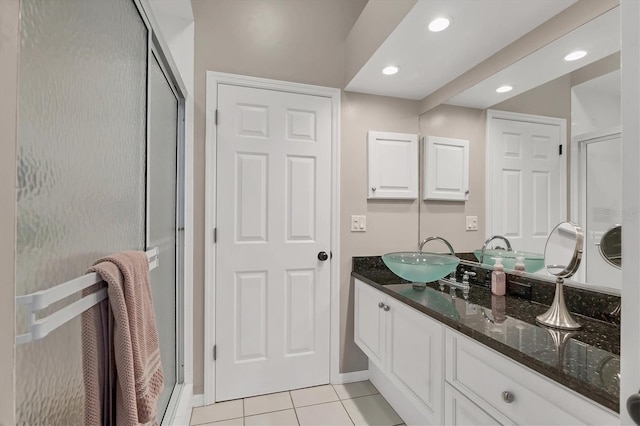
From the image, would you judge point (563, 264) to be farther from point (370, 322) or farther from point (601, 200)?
point (370, 322)

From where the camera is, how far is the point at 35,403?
526 mm

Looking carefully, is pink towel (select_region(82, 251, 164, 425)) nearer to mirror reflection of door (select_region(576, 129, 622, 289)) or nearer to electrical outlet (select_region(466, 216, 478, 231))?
mirror reflection of door (select_region(576, 129, 622, 289))

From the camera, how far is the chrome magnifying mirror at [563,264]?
1.08 m

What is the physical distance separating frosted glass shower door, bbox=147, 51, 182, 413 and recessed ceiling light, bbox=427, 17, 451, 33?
1301 millimetres

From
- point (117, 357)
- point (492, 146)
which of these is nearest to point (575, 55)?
point (492, 146)

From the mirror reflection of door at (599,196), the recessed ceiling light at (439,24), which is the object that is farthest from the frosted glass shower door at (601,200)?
the recessed ceiling light at (439,24)

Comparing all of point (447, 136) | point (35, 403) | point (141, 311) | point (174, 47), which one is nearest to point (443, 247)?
point (447, 136)

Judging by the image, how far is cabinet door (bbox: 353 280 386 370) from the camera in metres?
1.78

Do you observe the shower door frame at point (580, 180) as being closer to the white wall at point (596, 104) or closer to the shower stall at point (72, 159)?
the white wall at point (596, 104)

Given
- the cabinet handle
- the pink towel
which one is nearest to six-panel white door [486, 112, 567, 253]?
the cabinet handle

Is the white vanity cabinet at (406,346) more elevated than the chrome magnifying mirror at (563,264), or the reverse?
the chrome magnifying mirror at (563,264)

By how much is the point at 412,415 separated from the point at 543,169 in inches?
59.1

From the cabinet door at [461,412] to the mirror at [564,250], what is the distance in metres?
0.58

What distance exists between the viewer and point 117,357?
2.04 ft
